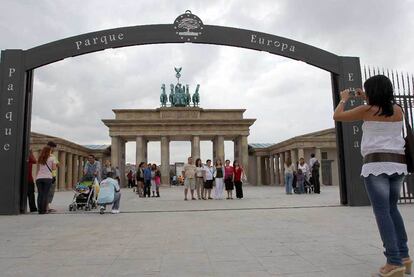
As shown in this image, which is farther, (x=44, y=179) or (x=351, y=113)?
(x=44, y=179)

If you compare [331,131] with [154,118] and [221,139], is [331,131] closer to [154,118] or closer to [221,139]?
[221,139]

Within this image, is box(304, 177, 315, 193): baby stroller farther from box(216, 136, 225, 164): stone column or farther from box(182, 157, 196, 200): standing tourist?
box(216, 136, 225, 164): stone column

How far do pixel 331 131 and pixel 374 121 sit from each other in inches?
1716

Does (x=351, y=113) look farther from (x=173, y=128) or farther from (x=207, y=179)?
(x=173, y=128)

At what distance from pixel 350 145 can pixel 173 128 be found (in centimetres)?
4151

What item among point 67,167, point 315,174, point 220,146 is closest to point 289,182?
point 315,174

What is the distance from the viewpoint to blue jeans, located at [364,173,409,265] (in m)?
3.62

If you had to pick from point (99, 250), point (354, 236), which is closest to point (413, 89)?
point (354, 236)

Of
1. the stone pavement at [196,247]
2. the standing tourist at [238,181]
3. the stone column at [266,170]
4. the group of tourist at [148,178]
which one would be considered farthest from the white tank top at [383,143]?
the stone column at [266,170]

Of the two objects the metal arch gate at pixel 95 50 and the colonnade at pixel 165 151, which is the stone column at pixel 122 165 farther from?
the metal arch gate at pixel 95 50

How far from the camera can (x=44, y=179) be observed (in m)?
10.9

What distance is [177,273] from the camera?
4.02 metres

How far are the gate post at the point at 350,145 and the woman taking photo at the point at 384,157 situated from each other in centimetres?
788

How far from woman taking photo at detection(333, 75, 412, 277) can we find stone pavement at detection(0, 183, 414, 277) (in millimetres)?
533
